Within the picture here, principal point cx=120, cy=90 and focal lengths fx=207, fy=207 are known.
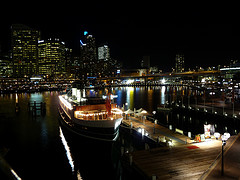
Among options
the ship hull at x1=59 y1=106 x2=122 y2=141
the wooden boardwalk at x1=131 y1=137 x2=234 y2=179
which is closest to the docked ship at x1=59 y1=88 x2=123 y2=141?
the ship hull at x1=59 y1=106 x2=122 y2=141

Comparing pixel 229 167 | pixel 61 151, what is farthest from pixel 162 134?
pixel 61 151

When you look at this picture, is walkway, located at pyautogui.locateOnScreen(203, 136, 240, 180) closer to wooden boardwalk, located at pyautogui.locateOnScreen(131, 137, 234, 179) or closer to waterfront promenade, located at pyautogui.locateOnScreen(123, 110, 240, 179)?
waterfront promenade, located at pyautogui.locateOnScreen(123, 110, 240, 179)

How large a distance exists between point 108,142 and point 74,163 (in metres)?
5.22

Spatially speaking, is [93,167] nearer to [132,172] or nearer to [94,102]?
[132,172]

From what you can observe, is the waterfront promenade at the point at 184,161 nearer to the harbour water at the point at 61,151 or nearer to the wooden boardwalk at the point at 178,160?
the wooden boardwalk at the point at 178,160

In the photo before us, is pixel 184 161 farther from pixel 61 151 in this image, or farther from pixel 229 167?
pixel 61 151

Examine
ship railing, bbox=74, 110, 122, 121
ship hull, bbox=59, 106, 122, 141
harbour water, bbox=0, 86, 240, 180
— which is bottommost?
harbour water, bbox=0, 86, 240, 180

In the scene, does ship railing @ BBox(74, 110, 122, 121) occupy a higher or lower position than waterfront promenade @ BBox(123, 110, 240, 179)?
higher

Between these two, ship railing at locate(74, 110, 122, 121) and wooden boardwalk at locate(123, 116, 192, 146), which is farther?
ship railing at locate(74, 110, 122, 121)

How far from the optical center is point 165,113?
1892 inches

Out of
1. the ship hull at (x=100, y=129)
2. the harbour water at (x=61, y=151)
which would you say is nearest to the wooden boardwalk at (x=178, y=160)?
the harbour water at (x=61, y=151)

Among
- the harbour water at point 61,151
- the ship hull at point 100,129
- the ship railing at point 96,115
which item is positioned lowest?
the harbour water at point 61,151

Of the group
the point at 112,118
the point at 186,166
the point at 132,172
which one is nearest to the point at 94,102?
the point at 112,118

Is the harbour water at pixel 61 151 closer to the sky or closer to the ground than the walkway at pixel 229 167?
closer to the ground
